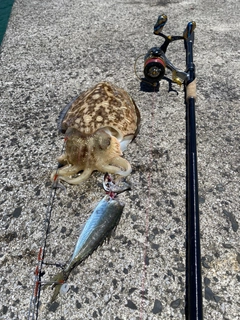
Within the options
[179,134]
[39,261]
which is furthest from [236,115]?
[39,261]

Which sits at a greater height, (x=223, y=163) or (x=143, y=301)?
(x=223, y=163)

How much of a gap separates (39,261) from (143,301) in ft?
2.84

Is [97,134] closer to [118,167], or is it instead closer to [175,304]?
[118,167]

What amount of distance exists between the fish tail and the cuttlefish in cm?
91

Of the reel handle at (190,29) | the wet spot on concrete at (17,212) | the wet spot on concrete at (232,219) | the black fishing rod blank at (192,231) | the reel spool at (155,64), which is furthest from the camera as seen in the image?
the reel handle at (190,29)

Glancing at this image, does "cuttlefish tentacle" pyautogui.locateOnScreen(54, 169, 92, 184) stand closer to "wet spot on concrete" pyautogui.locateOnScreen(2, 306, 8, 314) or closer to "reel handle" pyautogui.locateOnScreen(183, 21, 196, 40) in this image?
"wet spot on concrete" pyautogui.locateOnScreen(2, 306, 8, 314)

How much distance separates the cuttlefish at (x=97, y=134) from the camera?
3027mm

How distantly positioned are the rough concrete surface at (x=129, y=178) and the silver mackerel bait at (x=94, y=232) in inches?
3.0

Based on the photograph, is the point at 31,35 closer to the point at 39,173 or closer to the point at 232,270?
the point at 39,173

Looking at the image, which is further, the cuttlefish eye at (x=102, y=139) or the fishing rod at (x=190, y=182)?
the cuttlefish eye at (x=102, y=139)

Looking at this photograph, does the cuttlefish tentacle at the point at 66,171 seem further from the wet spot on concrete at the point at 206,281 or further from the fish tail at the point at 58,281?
the wet spot on concrete at the point at 206,281

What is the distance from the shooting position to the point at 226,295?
7.56 feet

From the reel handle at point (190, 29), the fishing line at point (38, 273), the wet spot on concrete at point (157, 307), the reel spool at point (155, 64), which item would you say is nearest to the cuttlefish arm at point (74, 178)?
the fishing line at point (38, 273)

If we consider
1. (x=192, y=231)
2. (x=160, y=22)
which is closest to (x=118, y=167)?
(x=192, y=231)
